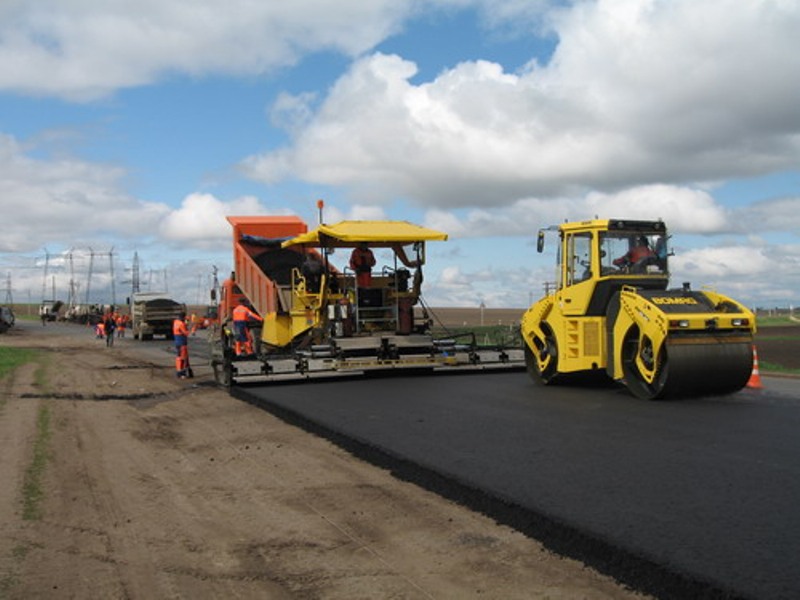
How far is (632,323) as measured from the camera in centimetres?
941

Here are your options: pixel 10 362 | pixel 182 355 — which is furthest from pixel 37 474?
pixel 10 362

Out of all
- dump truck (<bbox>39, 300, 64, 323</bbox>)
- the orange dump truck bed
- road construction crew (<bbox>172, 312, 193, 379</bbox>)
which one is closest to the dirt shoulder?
road construction crew (<bbox>172, 312, 193, 379</bbox>)

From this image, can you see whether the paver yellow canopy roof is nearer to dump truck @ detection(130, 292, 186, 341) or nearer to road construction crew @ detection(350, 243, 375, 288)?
road construction crew @ detection(350, 243, 375, 288)

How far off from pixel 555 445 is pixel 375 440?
1.55m

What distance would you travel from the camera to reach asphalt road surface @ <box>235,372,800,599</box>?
3.90 meters

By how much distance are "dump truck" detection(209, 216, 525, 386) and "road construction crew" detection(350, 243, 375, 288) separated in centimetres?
4

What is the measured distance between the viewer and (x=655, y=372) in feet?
29.9

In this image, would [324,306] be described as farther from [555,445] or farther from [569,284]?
[555,445]

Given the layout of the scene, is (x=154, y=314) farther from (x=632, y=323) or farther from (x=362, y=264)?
(x=632, y=323)

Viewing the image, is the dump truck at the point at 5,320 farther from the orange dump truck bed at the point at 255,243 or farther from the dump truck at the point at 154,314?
the orange dump truck bed at the point at 255,243

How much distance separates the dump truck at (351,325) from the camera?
12.4 metres

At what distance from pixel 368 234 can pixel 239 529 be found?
849cm

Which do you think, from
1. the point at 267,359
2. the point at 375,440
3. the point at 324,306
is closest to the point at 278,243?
the point at 324,306

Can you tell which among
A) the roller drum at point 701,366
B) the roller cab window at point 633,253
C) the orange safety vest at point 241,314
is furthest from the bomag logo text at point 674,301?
the orange safety vest at point 241,314
